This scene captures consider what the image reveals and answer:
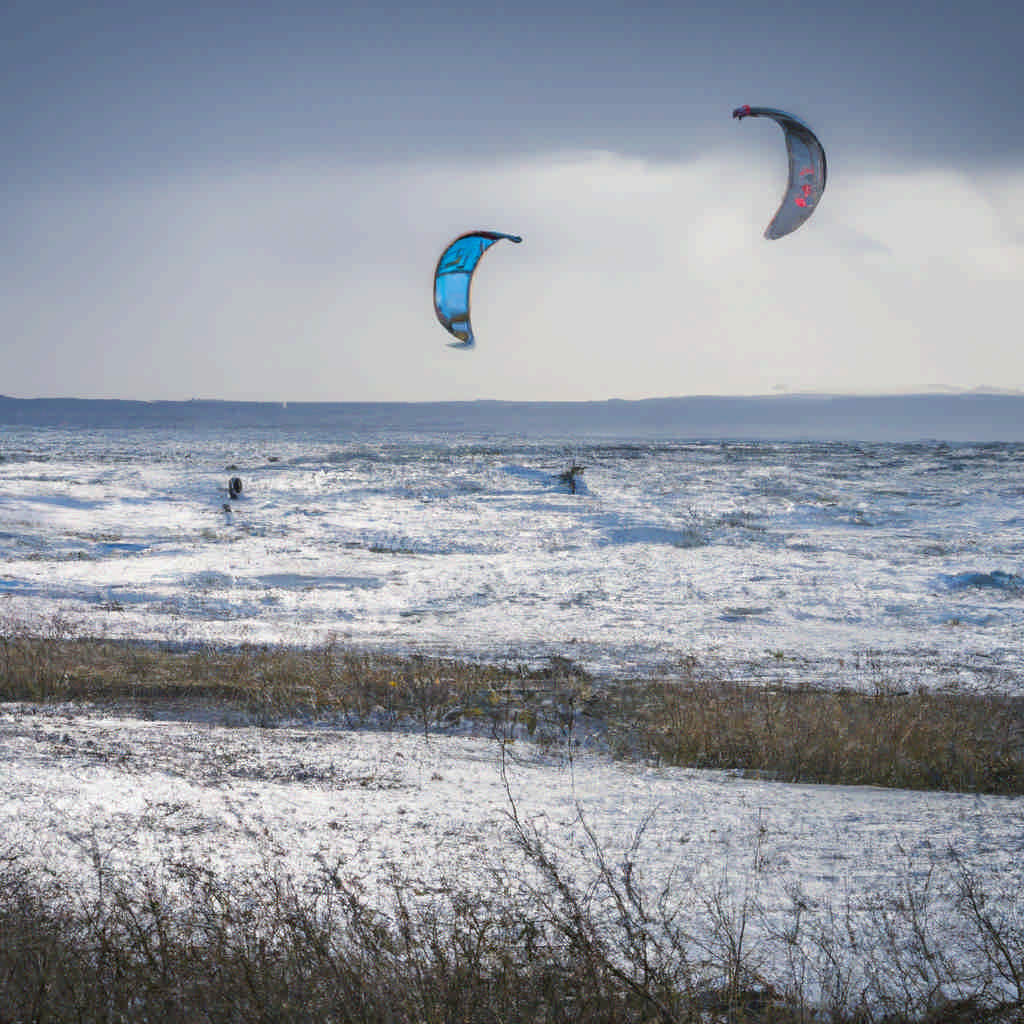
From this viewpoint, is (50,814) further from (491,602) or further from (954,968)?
(491,602)

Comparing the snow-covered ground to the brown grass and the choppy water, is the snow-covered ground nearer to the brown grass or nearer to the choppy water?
the brown grass

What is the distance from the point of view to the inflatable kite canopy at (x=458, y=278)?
11375mm

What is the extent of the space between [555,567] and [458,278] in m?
8.75

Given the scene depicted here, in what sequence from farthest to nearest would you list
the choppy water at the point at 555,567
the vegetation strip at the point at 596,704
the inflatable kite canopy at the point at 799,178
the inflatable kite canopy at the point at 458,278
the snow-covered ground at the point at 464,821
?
the choppy water at the point at 555,567 < the inflatable kite canopy at the point at 458,278 < the inflatable kite canopy at the point at 799,178 < the vegetation strip at the point at 596,704 < the snow-covered ground at the point at 464,821

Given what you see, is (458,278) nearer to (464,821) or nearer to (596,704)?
(596,704)

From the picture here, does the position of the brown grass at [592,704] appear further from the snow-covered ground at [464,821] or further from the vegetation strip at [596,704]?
the snow-covered ground at [464,821]

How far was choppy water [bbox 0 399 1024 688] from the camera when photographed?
508 inches

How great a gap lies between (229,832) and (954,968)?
3.40 meters

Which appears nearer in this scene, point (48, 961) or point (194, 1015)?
point (194, 1015)

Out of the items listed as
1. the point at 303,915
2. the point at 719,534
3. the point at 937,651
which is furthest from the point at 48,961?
the point at 719,534

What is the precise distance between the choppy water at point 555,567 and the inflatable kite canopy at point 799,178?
5552mm

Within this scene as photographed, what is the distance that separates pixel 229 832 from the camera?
4547mm

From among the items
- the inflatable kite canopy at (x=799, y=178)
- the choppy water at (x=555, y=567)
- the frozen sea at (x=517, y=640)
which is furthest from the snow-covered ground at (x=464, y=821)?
the inflatable kite canopy at (x=799, y=178)

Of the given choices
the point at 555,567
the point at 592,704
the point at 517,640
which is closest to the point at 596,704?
the point at 592,704
